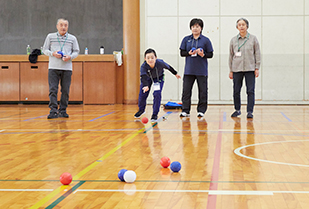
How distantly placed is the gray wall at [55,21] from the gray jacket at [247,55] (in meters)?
6.26

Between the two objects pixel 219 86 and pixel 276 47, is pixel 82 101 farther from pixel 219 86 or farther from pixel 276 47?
pixel 276 47

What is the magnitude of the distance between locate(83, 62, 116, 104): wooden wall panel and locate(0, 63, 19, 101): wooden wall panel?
186 cm

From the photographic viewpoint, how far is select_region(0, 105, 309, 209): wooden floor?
1.99 metres

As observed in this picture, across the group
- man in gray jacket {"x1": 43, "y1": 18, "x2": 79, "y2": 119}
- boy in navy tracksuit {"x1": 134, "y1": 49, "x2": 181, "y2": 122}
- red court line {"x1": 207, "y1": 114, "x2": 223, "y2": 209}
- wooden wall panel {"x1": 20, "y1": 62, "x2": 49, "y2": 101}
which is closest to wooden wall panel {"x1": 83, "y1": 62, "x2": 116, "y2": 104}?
wooden wall panel {"x1": 20, "y1": 62, "x2": 49, "y2": 101}

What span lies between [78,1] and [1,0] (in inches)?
98.7

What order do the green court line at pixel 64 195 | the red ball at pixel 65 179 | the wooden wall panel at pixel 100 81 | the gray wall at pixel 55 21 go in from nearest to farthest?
the green court line at pixel 64 195, the red ball at pixel 65 179, the wooden wall panel at pixel 100 81, the gray wall at pixel 55 21

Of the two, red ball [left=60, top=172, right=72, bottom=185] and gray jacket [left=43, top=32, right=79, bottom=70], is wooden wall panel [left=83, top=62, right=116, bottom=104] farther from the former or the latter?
red ball [left=60, top=172, right=72, bottom=185]

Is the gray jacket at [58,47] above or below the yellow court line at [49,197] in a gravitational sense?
above

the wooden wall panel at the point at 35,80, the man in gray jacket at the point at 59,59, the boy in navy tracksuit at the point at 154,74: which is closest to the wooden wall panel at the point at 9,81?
the wooden wall panel at the point at 35,80

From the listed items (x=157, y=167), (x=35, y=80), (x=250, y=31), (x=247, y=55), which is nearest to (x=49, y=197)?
(x=157, y=167)

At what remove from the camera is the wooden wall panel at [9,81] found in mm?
10578

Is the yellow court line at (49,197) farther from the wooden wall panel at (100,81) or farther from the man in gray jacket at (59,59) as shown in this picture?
the wooden wall panel at (100,81)

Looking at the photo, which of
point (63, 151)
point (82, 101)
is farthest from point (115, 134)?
point (82, 101)

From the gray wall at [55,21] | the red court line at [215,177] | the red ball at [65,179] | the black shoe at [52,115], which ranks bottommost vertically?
the red court line at [215,177]
